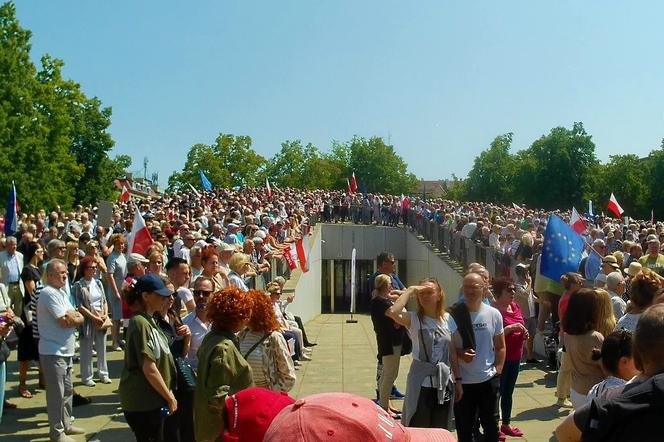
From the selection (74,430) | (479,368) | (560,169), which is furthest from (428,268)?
(560,169)

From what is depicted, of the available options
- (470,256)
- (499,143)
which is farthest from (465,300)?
(499,143)

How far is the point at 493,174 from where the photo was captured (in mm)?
111312

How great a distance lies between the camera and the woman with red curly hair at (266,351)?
18.6ft

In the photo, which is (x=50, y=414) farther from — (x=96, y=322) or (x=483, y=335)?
Result: (x=483, y=335)

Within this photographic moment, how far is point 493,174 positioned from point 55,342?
107443 millimetres

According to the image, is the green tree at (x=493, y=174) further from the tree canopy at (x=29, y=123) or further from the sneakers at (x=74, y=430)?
the sneakers at (x=74, y=430)

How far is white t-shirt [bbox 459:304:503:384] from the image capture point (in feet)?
21.8

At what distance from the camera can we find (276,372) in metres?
5.73

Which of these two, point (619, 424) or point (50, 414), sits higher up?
point (619, 424)

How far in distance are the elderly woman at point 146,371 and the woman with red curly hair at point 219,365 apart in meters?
0.44

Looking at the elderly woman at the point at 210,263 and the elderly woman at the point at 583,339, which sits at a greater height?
the elderly woman at the point at 210,263

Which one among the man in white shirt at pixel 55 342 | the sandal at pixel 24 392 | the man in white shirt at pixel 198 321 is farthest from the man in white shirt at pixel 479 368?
the sandal at pixel 24 392

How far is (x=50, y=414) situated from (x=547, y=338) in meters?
7.75

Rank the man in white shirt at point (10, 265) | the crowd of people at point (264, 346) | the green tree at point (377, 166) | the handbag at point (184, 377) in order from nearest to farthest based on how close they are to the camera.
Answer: the crowd of people at point (264, 346) → the handbag at point (184, 377) → the man in white shirt at point (10, 265) → the green tree at point (377, 166)
